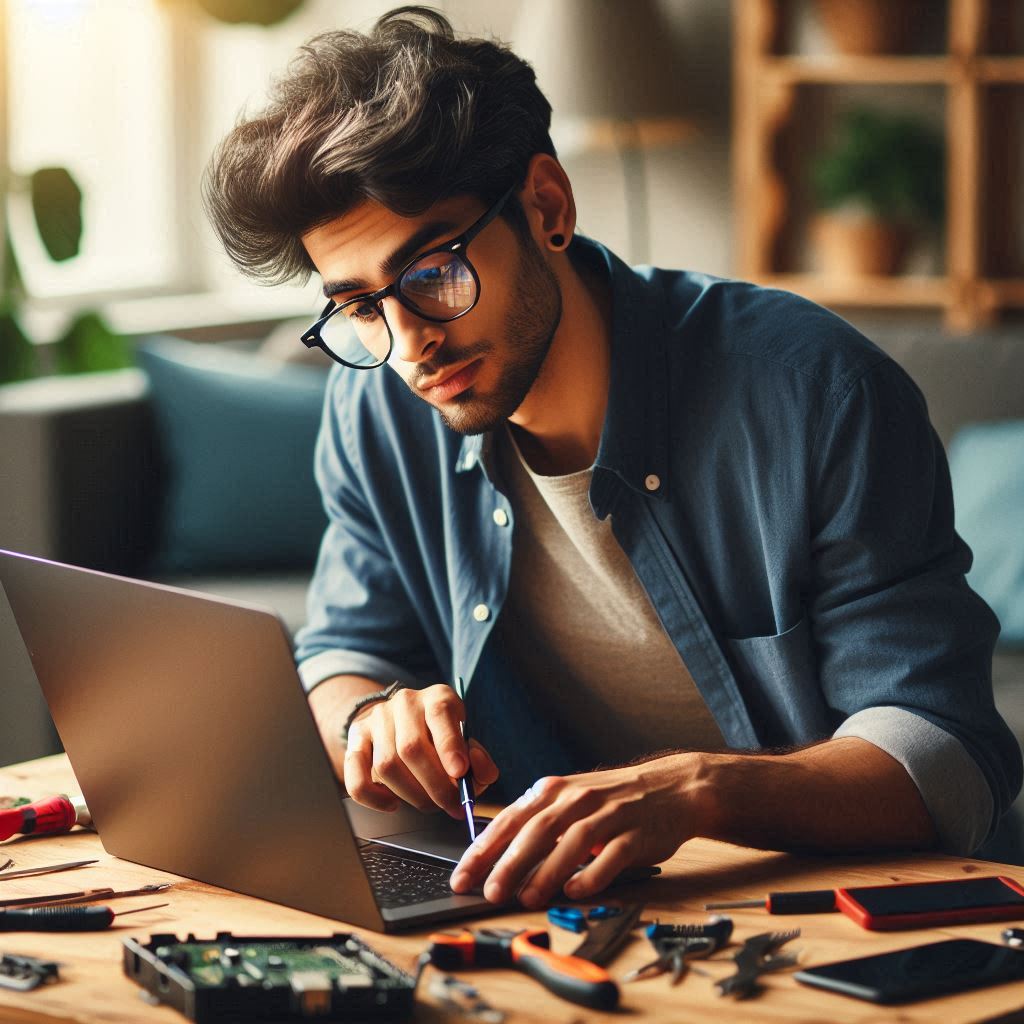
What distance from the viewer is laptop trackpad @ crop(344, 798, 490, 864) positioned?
4.00ft

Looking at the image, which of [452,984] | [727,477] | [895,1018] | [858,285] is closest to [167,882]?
[452,984]

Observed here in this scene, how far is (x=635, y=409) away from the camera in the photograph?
1545mm

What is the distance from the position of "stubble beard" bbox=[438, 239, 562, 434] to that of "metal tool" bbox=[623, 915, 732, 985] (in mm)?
597

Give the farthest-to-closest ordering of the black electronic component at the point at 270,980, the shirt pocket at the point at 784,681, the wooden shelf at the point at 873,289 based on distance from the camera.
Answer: the wooden shelf at the point at 873,289 → the shirt pocket at the point at 784,681 → the black electronic component at the point at 270,980

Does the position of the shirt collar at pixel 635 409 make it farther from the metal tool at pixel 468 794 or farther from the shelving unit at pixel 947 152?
the shelving unit at pixel 947 152

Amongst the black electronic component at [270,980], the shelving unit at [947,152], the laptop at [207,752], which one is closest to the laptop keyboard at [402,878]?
the laptop at [207,752]

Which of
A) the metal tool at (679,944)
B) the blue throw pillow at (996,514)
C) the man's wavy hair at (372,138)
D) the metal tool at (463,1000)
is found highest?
the man's wavy hair at (372,138)

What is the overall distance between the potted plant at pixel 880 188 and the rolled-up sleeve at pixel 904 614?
246 cm

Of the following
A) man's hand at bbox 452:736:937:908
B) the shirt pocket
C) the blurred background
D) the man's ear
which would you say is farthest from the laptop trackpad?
the blurred background

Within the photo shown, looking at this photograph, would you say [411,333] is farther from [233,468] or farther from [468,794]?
[233,468]

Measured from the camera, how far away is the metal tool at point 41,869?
3.88 ft

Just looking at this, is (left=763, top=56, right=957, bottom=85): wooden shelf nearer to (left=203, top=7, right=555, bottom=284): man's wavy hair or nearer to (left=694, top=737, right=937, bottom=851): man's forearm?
(left=203, top=7, right=555, bottom=284): man's wavy hair

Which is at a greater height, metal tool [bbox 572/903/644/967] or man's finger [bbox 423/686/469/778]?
man's finger [bbox 423/686/469/778]

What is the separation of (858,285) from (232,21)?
1.65 meters
